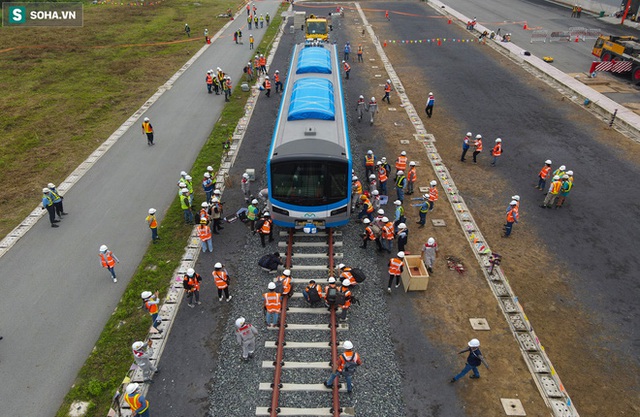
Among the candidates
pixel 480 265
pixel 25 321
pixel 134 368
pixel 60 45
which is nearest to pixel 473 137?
pixel 480 265

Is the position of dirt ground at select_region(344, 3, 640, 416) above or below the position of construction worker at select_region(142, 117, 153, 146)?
below

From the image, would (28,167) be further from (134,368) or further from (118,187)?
(134,368)

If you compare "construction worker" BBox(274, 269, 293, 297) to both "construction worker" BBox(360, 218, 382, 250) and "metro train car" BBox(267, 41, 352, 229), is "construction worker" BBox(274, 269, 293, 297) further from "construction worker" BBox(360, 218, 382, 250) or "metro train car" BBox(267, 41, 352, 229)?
"construction worker" BBox(360, 218, 382, 250)

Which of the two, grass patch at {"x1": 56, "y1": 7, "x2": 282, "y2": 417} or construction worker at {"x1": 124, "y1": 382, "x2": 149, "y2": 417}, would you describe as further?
grass patch at {"x1": 56, "y1": 7, "x2": 282, "y2": 417}

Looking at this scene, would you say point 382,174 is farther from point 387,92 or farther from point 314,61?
point 387,92

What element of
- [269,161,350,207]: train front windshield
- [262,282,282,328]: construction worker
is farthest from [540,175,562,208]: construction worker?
[262,282,282,328]: construction worker
